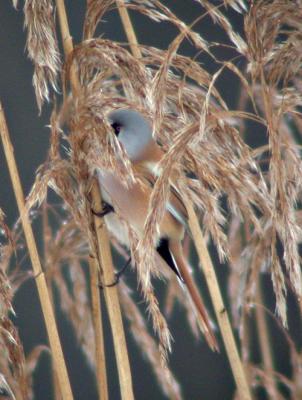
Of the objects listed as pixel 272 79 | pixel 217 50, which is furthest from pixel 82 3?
pixel 272 79

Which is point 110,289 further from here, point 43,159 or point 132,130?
point 43,159

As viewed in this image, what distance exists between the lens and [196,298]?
1128 mm

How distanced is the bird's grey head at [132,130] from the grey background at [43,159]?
573 mm

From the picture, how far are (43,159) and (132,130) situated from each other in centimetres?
60

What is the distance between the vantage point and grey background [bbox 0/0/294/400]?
1815 mm

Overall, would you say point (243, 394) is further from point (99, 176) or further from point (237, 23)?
point (237, 23)

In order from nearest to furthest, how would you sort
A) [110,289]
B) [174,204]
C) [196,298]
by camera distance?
[110,289], [196,298], [174,204]

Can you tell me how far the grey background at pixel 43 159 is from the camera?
71.5 inches

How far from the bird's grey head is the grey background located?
0.57 metres

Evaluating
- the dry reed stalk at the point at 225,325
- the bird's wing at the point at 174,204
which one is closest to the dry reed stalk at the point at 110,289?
the dry reed stalk at the point at 225,325

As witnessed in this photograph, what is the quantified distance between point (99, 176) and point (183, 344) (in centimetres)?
99

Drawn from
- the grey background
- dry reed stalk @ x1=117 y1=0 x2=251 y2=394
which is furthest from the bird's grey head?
the grey background

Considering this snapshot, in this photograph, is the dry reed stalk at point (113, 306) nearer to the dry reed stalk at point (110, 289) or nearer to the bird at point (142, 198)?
the dry reed stalk at point (110, 289)

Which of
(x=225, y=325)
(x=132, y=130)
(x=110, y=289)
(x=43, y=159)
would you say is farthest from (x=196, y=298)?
(x=43, y=159)
